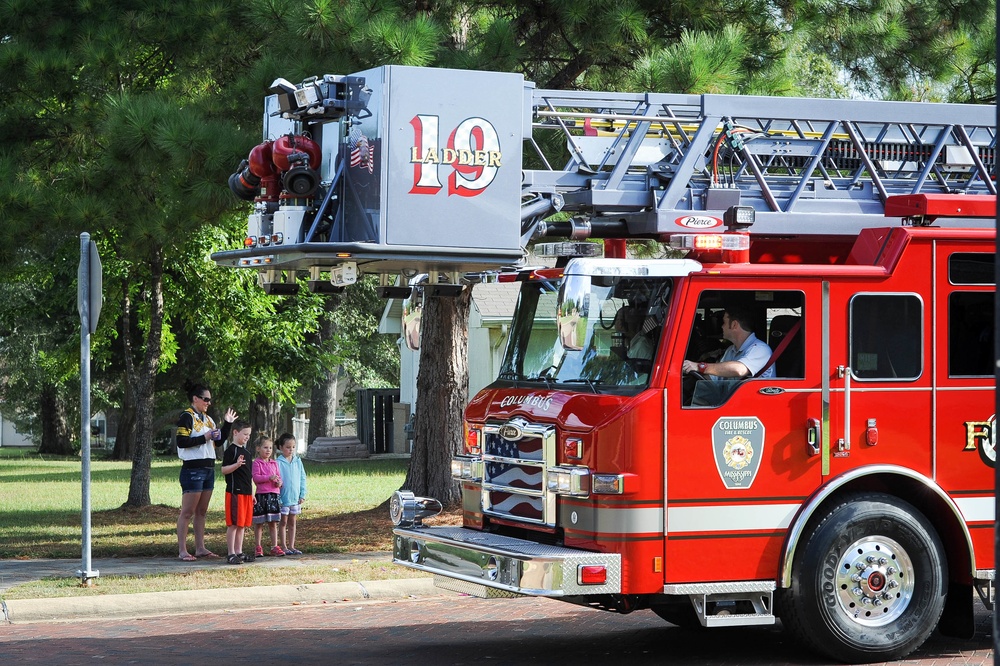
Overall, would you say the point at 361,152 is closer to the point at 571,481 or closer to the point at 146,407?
the point at 571,481

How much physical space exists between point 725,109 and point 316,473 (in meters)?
19.4

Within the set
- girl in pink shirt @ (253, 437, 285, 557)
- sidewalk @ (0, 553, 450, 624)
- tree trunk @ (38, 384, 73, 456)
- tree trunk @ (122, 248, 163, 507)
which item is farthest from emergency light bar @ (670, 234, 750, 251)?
tree trunk @ (38, 384, 73, 456)

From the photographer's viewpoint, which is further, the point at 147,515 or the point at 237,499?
the point at 147,515

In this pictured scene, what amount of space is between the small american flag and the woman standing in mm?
5122

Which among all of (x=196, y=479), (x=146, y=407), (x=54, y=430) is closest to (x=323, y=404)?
(x=54, y=430)

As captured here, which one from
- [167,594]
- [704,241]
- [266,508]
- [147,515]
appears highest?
[704,241]

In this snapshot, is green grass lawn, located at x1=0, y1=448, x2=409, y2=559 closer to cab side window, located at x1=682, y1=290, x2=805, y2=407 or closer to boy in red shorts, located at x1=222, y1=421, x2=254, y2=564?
boy in red shorts, located at x1=222, y1=421, x2=254, y2=564

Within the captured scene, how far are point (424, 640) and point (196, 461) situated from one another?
4.20m

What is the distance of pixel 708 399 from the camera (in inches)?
321

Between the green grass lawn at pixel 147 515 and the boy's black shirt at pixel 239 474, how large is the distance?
1.30m

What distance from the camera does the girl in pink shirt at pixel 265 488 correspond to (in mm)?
12867

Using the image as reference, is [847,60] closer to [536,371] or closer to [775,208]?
[775,208]

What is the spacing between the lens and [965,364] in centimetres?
863

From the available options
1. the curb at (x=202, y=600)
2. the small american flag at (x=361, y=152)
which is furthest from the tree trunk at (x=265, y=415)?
the small american flag at (x=361, y=152)
